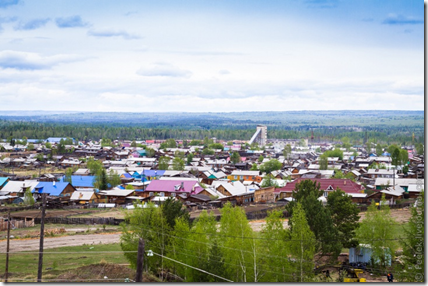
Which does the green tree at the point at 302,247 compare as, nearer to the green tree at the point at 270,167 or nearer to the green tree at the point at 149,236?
the green tree at the point at 149,236

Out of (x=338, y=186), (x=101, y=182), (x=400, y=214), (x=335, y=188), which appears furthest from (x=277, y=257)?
(x=101, y=182)

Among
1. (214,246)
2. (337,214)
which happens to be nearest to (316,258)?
(337,214)

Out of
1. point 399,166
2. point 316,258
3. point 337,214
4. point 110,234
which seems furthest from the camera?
point 399,166

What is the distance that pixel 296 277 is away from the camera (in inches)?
340

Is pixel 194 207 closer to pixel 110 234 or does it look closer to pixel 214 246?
pixel 110 234

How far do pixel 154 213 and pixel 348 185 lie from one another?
15.7 meters

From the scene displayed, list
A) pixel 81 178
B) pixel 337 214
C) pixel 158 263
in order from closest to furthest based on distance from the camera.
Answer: pixel 158 263, pixel 337 214, pixel 81 178

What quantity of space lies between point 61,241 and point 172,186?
1005 cm

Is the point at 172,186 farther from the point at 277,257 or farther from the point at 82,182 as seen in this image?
the point at 277,257

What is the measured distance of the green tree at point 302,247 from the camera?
9.02 m

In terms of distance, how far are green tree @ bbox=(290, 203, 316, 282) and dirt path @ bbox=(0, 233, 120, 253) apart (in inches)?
269

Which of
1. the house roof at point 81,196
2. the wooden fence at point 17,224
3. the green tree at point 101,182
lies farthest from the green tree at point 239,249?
the green tree at point 101,182

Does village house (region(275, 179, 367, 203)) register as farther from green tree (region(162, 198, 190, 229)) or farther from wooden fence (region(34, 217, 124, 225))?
green tree (region(162, 198, 190, 229))

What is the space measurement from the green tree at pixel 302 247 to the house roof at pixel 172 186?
47.5 ft
